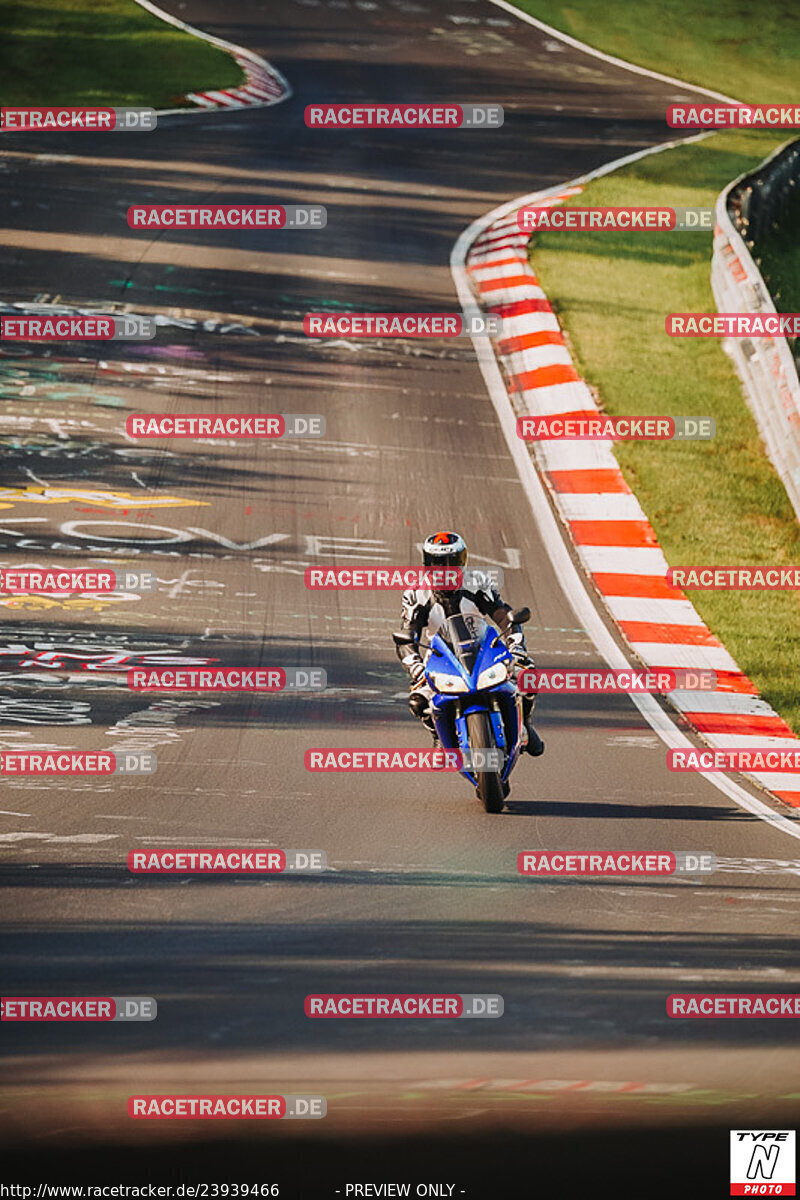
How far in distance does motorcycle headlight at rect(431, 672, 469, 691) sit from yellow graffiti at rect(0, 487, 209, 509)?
712 centimetres

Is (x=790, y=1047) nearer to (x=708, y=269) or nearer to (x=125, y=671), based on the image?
(x=125, y=671)

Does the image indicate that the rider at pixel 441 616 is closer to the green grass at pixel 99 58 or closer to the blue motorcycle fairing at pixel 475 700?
the blue motorcycle fairing at pixel 475 700

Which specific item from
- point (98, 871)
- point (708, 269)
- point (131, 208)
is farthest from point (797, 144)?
point (98, 871)

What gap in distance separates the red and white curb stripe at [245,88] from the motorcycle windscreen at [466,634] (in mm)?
24467

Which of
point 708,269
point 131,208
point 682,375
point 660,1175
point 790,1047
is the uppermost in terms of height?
point 131,208

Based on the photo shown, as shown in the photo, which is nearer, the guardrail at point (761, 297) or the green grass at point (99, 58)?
the guardrail at point (761, 297)

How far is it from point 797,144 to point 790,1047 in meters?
22.1

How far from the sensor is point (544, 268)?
2484 cm

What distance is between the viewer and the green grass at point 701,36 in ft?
133

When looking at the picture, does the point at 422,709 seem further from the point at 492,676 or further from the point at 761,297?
the point at 761,297

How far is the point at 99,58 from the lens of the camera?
35719 millimetres

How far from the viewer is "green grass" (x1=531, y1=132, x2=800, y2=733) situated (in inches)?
606

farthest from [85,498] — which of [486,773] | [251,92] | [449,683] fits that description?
[251,92]

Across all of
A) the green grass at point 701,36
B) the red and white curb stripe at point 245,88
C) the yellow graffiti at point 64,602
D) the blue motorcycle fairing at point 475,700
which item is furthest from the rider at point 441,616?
the green grass at point 701,36
